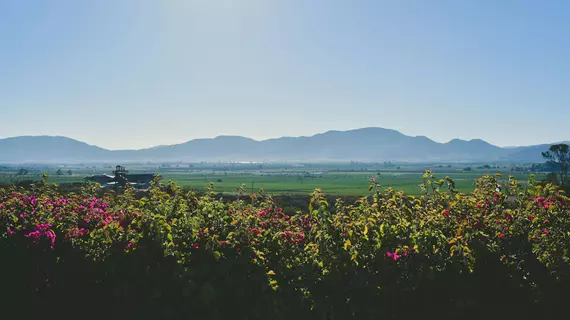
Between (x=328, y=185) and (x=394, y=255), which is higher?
(x=394, y=255)

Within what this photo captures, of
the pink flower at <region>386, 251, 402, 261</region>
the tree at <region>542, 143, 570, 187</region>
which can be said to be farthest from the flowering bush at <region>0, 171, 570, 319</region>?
the tree at <region>542, 143, 570, 187</region>

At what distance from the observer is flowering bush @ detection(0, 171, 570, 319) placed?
4148mm

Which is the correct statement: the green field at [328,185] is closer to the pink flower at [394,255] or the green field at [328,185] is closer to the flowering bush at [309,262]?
the flowering bush at [309,262]

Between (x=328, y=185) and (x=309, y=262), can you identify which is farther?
(x=328, y=185)

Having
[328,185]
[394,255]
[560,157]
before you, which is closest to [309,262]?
[394,255]

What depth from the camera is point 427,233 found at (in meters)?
4.34

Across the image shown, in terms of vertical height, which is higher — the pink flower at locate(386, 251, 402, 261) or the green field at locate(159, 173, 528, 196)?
the pink flower at locate(386, 251, 402, 261)

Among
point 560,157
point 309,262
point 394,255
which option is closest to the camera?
point 394,255

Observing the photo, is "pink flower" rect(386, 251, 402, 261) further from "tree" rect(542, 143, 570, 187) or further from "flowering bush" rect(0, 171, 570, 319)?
"tree" rect(542, 143, 570, 187)

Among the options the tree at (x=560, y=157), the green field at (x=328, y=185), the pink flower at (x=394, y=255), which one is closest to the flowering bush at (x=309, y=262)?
the pink flower at (x=394, y=255)

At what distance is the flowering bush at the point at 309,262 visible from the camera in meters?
4.15

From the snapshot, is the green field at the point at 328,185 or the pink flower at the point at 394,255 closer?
the pink flower at the point at 394,255

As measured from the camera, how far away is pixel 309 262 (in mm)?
4262

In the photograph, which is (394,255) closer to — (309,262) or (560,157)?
(309,262)
